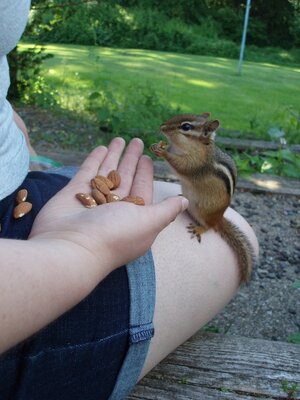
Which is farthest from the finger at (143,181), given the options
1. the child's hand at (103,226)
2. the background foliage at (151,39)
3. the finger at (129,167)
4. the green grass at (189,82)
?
the green grass at (189,82)

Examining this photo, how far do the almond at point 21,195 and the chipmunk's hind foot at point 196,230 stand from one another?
13.9 inches

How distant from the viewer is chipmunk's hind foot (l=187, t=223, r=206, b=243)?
119cm

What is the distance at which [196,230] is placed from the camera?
1.23 m

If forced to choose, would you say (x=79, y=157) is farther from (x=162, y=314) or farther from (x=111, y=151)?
(x=162, y=314)

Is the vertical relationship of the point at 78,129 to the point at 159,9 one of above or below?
below

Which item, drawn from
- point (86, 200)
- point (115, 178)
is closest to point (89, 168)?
point (115, 178)

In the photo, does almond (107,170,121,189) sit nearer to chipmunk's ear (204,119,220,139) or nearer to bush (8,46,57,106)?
chipmunk's ear (204,119,220,139)

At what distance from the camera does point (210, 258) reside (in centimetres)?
114

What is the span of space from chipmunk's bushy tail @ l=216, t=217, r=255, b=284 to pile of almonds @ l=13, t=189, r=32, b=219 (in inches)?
18.6

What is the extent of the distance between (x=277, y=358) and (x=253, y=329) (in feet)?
2.21

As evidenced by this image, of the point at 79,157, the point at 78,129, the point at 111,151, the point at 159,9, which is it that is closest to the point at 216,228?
the point at 111,151

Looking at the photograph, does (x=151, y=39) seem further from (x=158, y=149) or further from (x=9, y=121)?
(x=9, y=121)

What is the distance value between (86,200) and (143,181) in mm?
178

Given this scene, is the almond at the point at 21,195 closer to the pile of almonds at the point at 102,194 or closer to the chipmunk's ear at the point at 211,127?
the pile of almonds at the point at 102,194
